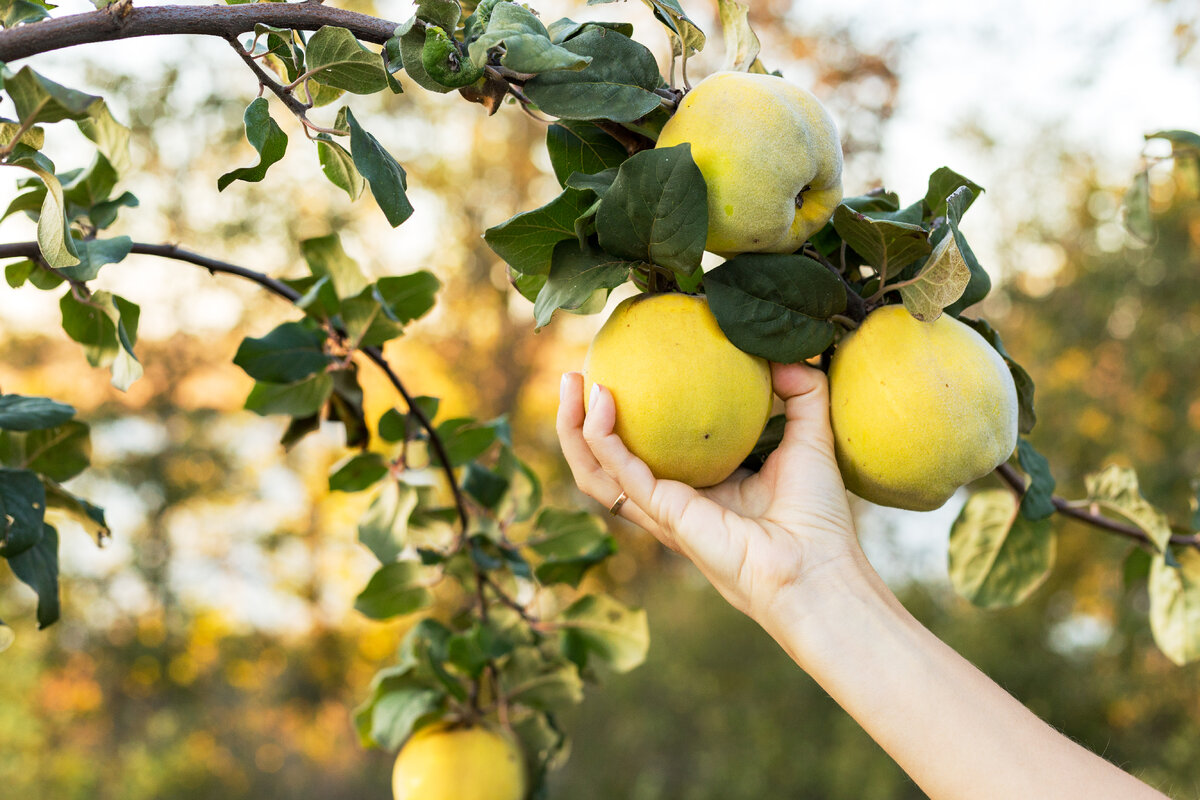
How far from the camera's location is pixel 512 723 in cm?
110

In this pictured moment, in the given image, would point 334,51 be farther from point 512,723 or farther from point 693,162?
point 512,723

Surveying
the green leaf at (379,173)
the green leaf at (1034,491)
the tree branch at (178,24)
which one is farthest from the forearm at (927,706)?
the tree branch at (178,24)

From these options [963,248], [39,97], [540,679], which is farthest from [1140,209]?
[39,97]

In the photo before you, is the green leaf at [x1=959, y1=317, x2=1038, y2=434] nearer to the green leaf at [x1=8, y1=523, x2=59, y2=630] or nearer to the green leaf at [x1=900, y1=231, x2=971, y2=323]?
the green leaf at [x1=900, y1=231, x2=971, y2=323]

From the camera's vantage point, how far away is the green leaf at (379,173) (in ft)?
1.87

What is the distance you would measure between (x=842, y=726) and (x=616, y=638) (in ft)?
9.25

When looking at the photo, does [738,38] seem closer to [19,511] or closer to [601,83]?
[601,83]

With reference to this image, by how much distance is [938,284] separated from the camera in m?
0.60

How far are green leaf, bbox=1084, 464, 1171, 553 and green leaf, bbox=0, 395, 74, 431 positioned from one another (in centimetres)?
103

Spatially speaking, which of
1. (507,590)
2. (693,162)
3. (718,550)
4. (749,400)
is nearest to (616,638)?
(507,590)

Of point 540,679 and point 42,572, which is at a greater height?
point 42,572

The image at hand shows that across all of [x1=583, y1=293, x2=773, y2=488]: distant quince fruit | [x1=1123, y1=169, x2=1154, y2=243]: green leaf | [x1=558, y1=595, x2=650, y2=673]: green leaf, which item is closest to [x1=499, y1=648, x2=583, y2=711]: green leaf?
[x1=558, y1=595, x2=650, y2=673]: green leaf

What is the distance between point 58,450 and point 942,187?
2.85 ft

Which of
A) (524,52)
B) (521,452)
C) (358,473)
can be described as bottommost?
(521,452)
